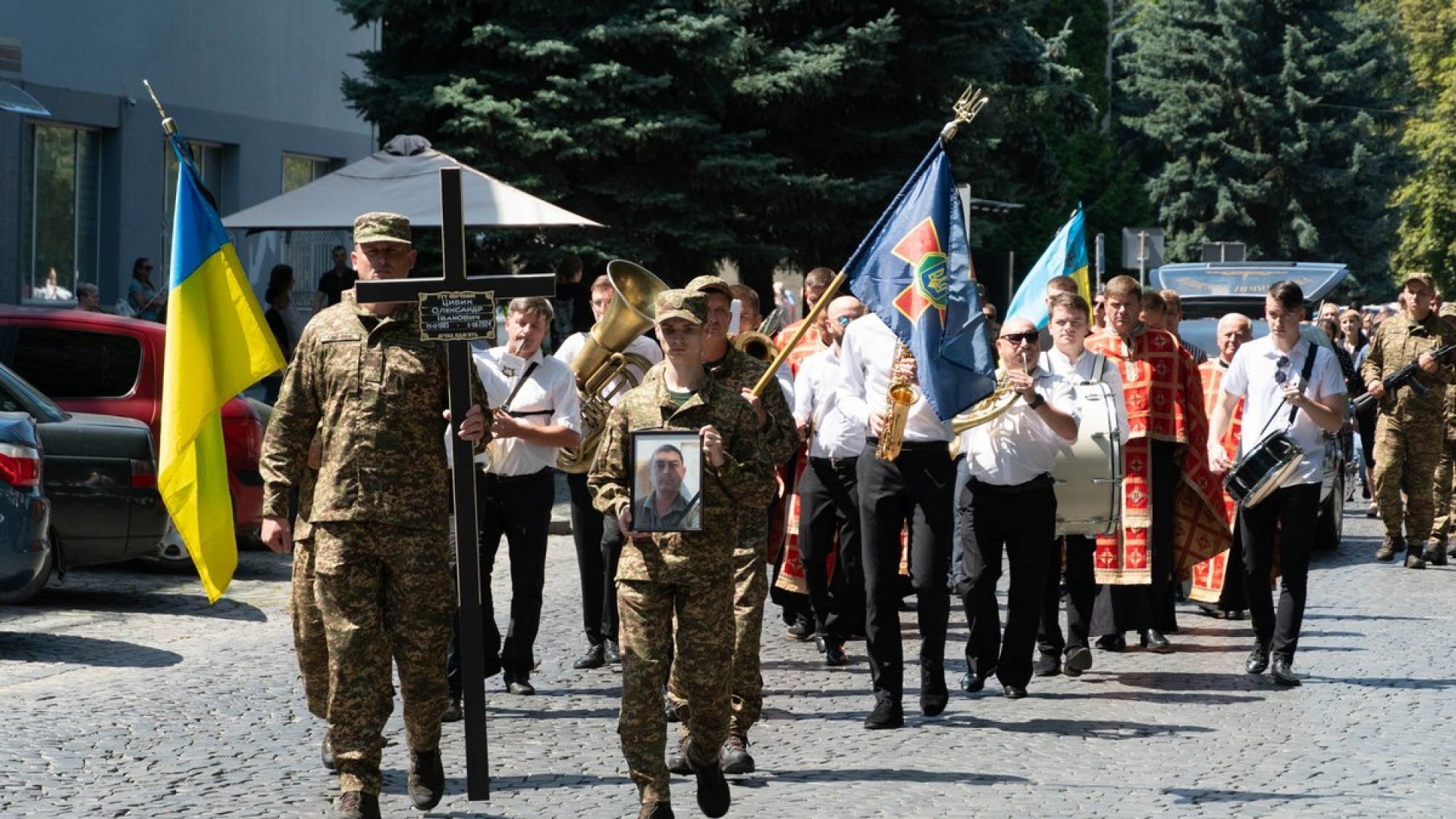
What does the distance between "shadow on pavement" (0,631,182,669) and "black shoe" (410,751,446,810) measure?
11.9ft

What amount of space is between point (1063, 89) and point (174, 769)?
30.8 meters

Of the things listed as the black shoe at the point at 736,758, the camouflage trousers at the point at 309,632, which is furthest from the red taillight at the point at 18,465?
the black shoe at the point at 736,758

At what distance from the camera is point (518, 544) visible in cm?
958

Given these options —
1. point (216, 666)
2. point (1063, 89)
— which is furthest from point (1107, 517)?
point (1063, 89)

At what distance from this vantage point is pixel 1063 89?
121 feet

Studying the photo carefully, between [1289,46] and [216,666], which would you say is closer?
[216,666]

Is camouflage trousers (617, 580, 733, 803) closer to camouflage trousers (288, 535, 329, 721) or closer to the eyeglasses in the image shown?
camouflage trousers (288, 535, 329, 721)

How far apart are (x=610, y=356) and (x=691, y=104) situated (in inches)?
528

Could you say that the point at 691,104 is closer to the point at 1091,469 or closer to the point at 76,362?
the point at 76,362

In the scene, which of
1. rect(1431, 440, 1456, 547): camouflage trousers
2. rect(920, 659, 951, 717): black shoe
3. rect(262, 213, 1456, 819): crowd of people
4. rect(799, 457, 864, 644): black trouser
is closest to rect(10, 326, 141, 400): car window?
rect(262, 213, 1456, 819): crowd of people

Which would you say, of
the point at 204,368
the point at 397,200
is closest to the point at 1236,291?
the point at 397,200

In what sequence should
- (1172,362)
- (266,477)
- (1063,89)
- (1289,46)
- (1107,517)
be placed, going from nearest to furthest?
(266,477) < (1107,517) < (1172,362) < (1063,89) < (1289,46)

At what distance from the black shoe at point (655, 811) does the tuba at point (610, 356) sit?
285cm

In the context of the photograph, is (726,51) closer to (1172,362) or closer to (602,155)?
(602,155)
